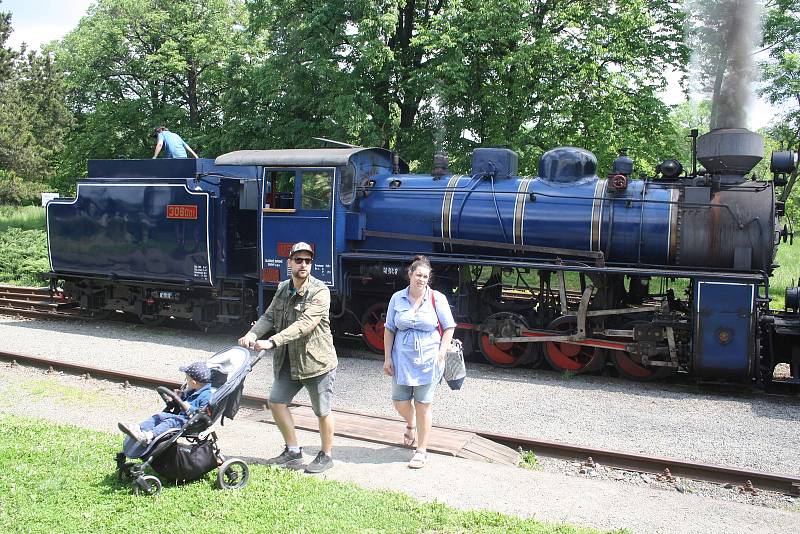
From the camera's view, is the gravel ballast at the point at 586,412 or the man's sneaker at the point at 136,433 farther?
the gravel ballast at the point at 586,412

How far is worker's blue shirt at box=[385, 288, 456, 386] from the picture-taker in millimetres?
5332

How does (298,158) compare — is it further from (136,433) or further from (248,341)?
(136,433)

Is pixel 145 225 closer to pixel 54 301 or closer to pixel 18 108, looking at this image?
pixel 54 301

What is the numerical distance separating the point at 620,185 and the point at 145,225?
7.59 m

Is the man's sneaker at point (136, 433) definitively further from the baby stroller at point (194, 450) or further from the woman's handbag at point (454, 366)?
the woman's handbag at point (454, 366)

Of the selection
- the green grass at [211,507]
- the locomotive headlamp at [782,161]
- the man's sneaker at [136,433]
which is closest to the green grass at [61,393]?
the green grass at [211,507]

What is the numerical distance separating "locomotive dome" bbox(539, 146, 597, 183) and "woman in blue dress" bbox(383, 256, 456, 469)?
4685 mm

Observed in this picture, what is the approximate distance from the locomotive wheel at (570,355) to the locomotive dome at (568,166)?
1.90 meters

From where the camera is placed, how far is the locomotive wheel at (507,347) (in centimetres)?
945

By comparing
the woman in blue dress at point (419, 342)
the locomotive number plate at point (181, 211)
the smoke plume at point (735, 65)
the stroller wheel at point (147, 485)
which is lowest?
the stroller wheel at point (147, 485)

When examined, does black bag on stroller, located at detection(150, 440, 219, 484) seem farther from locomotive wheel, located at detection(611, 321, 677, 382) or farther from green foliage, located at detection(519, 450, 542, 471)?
locomotive wheel, located at detection(611, 321, 677, 382)

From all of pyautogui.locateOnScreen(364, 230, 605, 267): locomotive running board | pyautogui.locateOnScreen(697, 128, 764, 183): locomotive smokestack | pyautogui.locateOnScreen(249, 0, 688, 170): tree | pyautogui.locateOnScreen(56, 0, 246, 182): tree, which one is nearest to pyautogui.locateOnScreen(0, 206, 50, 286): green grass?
pyautogui.locateOnScreen(56, 0, 246, 182): tree

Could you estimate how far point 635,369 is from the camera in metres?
9.02

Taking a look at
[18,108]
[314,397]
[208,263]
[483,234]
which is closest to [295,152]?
[208,263]
